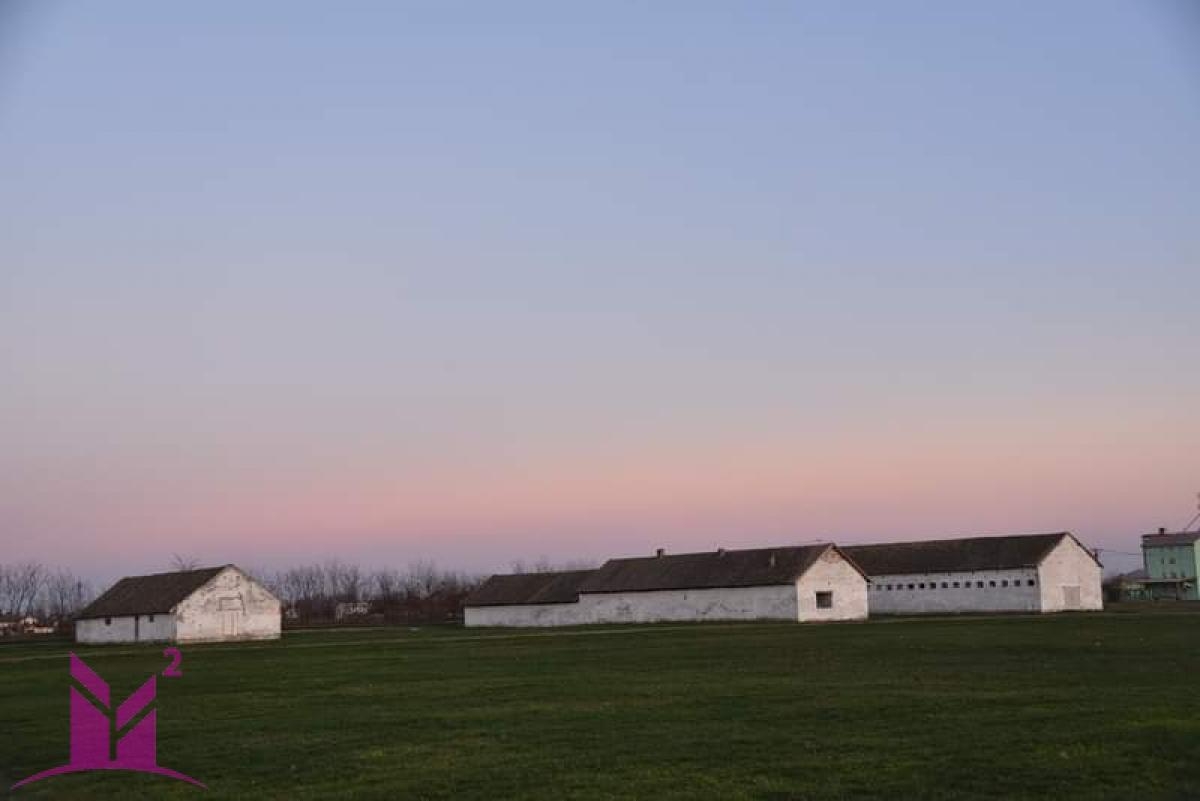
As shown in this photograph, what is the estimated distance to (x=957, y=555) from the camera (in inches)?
3066

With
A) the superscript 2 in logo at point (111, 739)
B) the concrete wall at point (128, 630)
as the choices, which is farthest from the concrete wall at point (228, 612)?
the superscript 2 in logo at point (111, 739)

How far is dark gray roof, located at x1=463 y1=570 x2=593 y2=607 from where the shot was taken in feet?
277

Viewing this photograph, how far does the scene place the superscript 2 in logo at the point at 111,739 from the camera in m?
16.3

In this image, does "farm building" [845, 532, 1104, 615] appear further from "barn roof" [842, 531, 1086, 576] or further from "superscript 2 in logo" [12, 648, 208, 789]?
"superscript 2 in logo" [12, 648, 208, 789]

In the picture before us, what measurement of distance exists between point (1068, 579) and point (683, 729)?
207 feet

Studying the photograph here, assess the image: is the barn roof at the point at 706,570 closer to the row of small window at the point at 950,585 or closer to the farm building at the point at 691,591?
the farm building at the point at 691,591

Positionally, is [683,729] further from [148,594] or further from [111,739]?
[148,594]

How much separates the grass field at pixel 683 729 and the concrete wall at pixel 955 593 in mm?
40217

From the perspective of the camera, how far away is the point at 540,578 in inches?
3484

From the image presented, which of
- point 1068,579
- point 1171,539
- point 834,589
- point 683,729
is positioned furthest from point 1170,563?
point 683,729

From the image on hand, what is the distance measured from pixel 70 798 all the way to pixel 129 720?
302 inches

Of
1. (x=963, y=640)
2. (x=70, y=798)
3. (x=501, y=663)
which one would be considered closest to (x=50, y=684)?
(x=501, y=663)

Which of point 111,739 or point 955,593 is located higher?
point 111,739

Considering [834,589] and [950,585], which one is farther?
[950,585]
